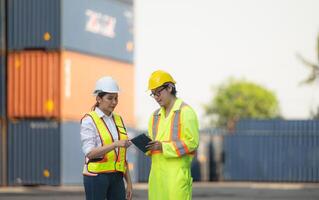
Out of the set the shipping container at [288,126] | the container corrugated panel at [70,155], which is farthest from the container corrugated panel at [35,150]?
the shipping container at [288,126]

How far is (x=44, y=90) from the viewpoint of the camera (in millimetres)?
26531

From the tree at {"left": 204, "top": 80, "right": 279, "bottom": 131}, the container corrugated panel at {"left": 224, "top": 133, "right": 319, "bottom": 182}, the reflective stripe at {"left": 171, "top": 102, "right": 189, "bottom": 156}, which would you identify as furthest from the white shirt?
the tree at {"left": 204, "top": 80, "right": 279, "bottom": 131}

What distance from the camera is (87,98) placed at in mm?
27844

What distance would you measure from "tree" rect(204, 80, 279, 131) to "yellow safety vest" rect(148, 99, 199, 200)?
393 feet

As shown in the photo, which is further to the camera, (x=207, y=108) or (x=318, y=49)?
A: (x=207, y=108)

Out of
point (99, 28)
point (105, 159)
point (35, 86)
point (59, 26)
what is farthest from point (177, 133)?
point (99, 28)

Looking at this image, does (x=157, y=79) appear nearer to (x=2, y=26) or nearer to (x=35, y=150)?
(x=35, y=150)

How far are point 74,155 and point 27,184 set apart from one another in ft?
5.14

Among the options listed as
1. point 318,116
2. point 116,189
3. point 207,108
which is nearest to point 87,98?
point 116,189

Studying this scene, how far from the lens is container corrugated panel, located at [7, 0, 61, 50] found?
86.2ft

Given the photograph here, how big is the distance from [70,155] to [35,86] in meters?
2.20

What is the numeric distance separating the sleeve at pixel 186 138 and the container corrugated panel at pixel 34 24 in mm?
18616

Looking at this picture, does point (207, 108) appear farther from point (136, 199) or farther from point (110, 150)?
point (110, 150)

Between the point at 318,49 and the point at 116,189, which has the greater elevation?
the point at 318,49
